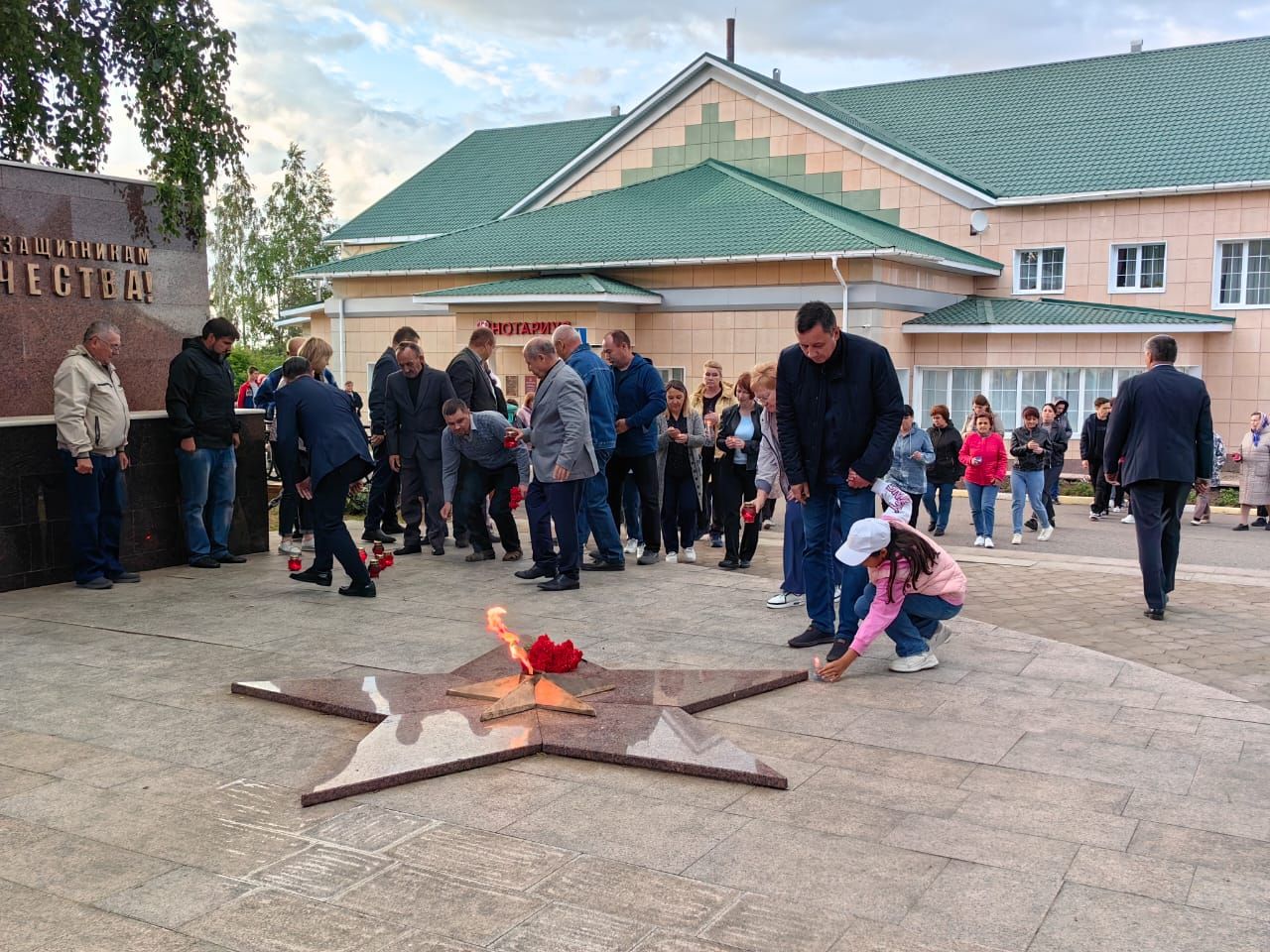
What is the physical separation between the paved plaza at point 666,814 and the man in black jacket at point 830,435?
45 centimetres

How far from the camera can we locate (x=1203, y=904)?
3914 mm

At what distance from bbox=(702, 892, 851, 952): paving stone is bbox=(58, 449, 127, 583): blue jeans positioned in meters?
7.38

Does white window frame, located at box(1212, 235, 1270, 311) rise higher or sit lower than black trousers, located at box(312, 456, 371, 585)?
higher

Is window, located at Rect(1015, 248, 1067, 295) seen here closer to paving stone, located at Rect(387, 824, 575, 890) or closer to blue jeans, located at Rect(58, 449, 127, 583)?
blue jeans, located at Rect(58, 449, 127, 583)

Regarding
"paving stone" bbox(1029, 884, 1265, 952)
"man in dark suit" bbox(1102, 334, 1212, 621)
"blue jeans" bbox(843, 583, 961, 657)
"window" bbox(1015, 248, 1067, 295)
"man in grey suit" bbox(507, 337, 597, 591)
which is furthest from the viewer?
"window" bbox(1015, 248, 1067, 295)

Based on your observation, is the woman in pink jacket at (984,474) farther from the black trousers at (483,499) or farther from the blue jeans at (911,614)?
the blue jeans at (911,614)

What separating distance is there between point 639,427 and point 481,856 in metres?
6.71

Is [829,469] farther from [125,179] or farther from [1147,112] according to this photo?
[1147,112]

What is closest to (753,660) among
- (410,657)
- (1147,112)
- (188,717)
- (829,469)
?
(829,469)

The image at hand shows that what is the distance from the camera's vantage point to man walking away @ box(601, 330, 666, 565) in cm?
1069

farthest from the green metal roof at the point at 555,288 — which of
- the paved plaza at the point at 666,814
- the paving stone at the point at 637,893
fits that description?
the paving stone at the point at 637,893

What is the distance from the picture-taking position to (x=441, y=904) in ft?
13.0

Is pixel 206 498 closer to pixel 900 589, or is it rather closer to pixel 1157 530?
pixel 900 589

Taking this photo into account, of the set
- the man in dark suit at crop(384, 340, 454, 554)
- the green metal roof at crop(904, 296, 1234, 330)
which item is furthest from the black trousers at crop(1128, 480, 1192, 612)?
the green metal roof at crop(904, 296, 1234, 330)
